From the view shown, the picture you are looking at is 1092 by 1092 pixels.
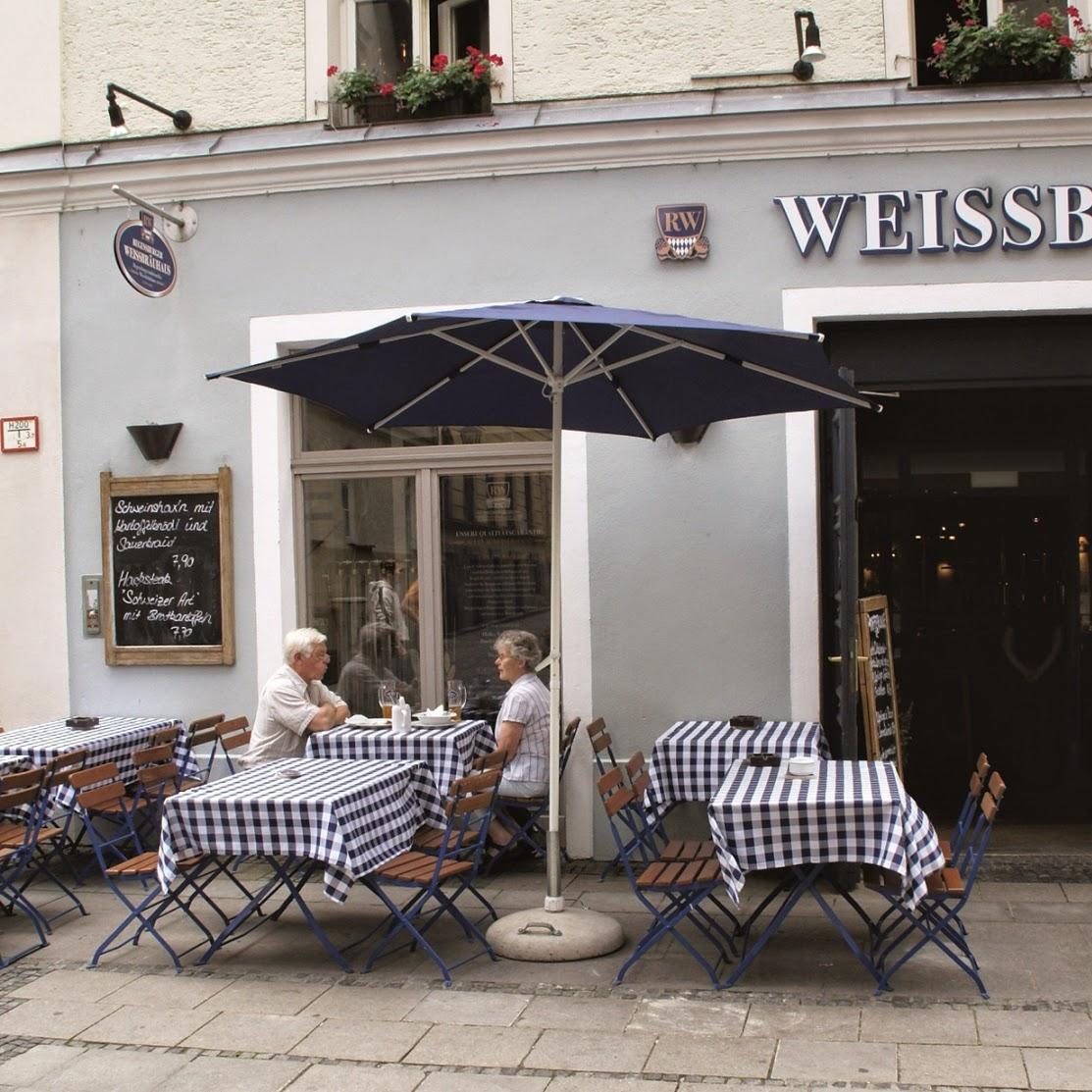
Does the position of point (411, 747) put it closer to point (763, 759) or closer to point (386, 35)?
point (763, 759)

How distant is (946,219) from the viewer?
7.75m

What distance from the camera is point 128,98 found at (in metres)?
8.66

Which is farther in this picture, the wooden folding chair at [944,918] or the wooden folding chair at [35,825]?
the wooden folding chair at [35,825]

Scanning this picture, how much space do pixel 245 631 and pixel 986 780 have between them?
4.49 metres

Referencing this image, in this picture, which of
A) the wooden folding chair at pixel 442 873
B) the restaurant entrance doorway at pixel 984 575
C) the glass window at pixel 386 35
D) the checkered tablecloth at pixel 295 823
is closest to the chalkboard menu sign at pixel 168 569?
the checkered tablecloth at pixel 295 823

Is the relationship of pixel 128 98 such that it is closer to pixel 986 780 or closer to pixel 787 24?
pixel 787 24

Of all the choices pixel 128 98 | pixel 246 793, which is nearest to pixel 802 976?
pixel 246 793

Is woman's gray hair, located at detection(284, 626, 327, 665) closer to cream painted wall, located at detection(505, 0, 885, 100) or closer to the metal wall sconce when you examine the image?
the metal wall sconce

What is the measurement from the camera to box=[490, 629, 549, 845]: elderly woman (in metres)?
7.52

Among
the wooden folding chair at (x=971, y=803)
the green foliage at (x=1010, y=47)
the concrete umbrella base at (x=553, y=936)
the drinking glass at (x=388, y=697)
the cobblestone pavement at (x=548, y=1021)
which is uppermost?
the green foliage at (x=1010, y=47)

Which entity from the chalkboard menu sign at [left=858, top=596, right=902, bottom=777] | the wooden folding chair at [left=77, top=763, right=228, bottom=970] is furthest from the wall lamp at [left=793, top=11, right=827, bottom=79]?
the wooden folding chair at [left=77, top=763, right=228, bottom=970]

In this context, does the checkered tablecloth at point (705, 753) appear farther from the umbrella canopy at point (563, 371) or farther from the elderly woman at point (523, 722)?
the umbrella canopy at point (563, 371)

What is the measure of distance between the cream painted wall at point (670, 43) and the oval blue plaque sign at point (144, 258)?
234cm

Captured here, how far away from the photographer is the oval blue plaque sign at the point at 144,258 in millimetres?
7908
